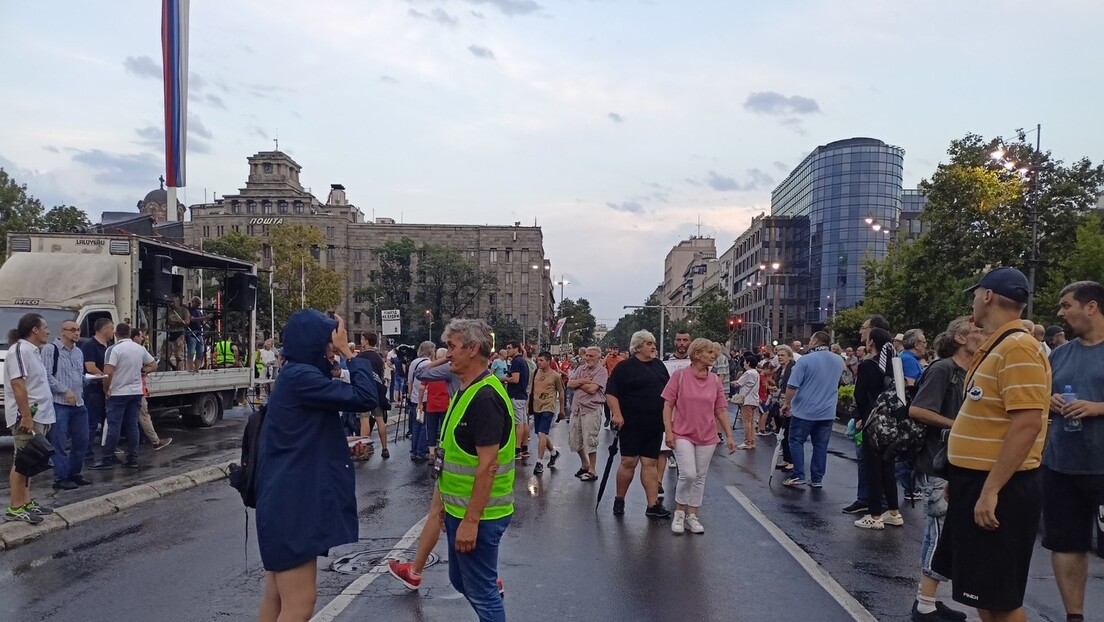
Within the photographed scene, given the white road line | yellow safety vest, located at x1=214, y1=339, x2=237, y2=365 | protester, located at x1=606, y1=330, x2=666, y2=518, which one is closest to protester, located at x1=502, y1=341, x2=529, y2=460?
protester, located at x1=606, y1=330, x2=666, y2=518

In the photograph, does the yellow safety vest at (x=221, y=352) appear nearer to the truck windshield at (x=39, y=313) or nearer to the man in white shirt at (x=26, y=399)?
the truck windshield at (x=39, y=313)

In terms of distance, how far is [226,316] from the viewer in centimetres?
1744

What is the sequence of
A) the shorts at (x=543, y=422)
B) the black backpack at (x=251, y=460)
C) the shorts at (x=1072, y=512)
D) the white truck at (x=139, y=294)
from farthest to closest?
the white truck at (x=139, y=294) < the shorts at (x=543, y=422) < the shorts at (x=1072, y=512) < the black backpack at (x=251, y=460)

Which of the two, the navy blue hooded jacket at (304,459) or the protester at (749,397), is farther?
the protester at (749,397)

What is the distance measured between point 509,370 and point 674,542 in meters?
5.09

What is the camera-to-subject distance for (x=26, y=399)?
7.34 m

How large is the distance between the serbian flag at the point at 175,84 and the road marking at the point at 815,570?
664 inches

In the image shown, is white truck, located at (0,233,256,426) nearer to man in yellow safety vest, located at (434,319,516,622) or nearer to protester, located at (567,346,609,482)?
protester, located at (567,346,609,482)

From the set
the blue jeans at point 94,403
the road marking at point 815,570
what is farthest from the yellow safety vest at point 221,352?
the road marking at point 815,570

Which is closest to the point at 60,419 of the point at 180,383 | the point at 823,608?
the point at 180,383

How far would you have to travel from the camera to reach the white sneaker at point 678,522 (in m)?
7.43

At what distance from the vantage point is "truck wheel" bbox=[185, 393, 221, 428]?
16062mm

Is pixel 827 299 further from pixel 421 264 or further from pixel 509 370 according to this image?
pixel 509 370

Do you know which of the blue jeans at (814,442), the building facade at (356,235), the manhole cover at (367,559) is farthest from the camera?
the building facade at (356,235)
